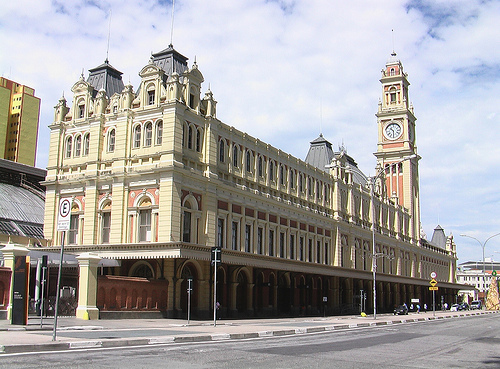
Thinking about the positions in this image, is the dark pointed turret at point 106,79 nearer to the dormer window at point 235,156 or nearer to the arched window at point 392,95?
the dormer window at point 235,156

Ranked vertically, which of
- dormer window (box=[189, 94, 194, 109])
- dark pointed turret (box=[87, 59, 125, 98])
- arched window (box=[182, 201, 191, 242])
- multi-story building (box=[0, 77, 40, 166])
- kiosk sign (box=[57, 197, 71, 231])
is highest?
multi-story building (box=[0, 77, 40, 166])

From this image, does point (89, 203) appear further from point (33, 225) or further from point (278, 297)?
point (278, 297)

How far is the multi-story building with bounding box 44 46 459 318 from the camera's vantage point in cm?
3778

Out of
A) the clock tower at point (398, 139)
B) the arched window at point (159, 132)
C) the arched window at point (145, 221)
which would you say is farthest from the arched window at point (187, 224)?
the clock tower at point (398, 139)

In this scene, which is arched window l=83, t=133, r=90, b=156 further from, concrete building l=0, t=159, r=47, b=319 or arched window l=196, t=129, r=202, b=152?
arched window l=196, t=129, r=202, b=152

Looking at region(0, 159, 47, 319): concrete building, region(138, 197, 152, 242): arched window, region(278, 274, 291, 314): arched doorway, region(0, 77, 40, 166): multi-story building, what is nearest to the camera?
region(138, 197, 152, 242): arched window

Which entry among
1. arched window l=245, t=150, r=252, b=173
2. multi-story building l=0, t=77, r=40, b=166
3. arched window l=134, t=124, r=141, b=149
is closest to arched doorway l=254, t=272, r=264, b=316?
arched window l=245, t=150, r=252, b=173

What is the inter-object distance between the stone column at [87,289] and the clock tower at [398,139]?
67222 millimetres

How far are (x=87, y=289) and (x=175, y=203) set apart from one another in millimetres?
9162

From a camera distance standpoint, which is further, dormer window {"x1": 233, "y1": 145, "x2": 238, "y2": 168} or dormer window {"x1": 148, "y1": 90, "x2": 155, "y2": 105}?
dormer window {"x1": 233, "y1": 145, "x2": 238, "y2": 168}

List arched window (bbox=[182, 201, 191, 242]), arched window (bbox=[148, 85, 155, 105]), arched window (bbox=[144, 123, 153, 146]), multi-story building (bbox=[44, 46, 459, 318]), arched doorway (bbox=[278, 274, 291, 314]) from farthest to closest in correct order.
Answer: arched doorway (bbox=[278, 274, 291, 314]) < arched window (bbox=[148, 85, 155, 105]) < arched window (bbox=[144, 123, 153, 146]) < arched window (bbox=[182, 201, 191, 242]) < multi-story building (bbox=[44, 46, 459, 318])

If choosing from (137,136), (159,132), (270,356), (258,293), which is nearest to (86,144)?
(137,136)

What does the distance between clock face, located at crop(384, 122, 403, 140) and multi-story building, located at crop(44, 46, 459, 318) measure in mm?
41656

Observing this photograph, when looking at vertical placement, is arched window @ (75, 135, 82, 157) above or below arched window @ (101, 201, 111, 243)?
above
